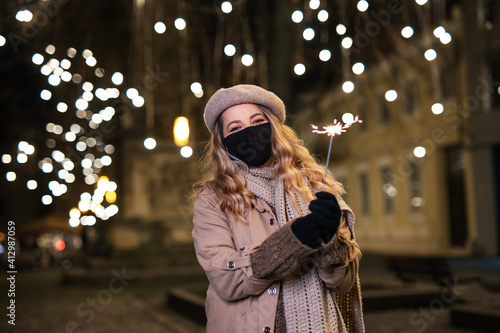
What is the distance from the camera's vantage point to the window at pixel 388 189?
979 inches

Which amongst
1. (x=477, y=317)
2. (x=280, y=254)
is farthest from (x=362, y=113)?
(x=280, y=254)

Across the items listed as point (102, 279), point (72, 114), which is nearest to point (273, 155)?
point (102, 279)

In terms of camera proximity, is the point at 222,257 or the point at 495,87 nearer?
the point at 222,257

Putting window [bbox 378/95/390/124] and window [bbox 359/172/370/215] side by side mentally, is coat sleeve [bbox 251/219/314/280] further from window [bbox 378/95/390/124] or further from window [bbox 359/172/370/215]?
window [bbox 359/172/370/215]

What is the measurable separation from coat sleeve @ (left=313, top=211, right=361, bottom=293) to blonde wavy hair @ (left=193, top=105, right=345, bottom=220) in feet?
0.70

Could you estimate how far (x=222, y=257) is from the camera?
2182 mm

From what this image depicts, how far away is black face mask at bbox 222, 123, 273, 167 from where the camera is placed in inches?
95.5

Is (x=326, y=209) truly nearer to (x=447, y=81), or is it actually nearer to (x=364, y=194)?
(x=447, y=81)

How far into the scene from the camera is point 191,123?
1307cm

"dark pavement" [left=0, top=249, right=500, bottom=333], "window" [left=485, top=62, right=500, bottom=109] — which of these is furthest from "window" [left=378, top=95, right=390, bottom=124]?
"dark pavement" [left=0, top=249, right=500, bottom=333]

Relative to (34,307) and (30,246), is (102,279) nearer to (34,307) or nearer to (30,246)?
(34,307)

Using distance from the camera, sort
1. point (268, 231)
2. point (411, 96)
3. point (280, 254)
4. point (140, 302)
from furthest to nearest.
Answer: point (411, 96) → point (140, 302) → point (268, 231) → point (280, 254)

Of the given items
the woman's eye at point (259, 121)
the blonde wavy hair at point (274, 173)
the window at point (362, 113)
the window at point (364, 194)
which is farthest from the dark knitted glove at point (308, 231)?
the window at point (364, 194)

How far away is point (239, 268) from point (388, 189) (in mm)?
23803
